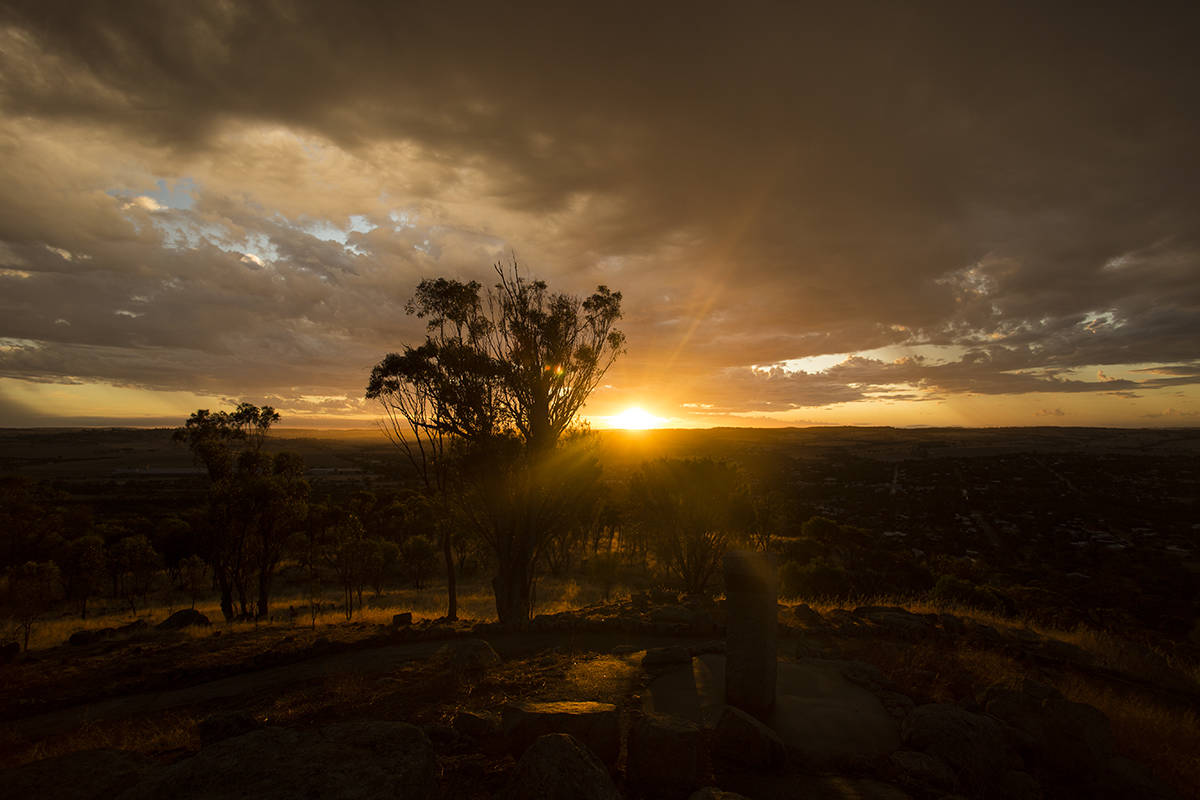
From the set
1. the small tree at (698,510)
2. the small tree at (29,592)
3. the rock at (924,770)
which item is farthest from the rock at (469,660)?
the small tree at (698,510)

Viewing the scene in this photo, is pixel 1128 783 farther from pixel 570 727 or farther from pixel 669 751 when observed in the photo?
pixel 570 727

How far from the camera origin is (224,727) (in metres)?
7.75

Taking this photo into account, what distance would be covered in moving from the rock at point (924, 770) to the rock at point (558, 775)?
4.34 metres

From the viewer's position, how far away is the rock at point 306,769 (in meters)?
5.01

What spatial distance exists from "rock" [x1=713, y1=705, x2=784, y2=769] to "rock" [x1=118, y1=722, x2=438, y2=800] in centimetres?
405

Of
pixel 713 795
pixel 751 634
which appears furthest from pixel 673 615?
pixel 713 795

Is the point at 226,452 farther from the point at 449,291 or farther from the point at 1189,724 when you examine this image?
the point at 1189,724

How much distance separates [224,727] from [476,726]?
3711mm

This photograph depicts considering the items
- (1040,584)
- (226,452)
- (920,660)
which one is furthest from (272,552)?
(1040,584)

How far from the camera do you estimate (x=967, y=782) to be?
23.2 ft

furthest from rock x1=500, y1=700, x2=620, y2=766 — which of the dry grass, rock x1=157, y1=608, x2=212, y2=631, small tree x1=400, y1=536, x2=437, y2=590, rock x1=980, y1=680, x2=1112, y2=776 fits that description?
small tree x1=400, y1=536, x2=437, y2=590

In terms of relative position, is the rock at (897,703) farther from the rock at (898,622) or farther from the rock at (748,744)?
the rock at (898,622)

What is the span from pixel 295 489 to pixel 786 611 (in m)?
26.1

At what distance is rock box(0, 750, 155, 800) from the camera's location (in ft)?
18.0
